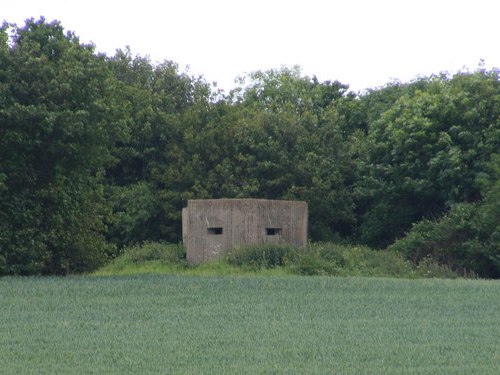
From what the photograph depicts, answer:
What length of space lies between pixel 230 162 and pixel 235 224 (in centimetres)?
1266

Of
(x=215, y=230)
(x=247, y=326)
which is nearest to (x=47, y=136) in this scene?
(x=215, y=230)

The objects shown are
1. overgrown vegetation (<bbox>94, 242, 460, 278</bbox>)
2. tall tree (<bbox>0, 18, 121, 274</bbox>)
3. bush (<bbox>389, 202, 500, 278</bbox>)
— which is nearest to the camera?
tall tree (<bbox>0, 18, 121, 274</bbox>)

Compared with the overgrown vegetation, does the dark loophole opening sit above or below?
above

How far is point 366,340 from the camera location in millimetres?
16484

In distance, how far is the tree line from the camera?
29.1m

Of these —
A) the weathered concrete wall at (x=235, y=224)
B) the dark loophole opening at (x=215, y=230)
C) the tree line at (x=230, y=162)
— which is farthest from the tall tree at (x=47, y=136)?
the dark loophole opening at (x=215, y=230)

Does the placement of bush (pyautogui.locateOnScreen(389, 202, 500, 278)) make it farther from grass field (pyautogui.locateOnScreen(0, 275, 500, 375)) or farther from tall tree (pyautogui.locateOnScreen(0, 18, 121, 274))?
tall tree (pyautogui.locateOnScreen(0, 18, 121, 274))

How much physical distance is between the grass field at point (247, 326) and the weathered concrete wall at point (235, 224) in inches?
157

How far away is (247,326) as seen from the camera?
18.3 metres

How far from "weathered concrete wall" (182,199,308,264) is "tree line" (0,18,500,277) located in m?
3.15

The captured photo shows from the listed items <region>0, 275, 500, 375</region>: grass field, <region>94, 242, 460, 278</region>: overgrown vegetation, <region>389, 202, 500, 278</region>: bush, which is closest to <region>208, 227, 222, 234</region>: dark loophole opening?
<region>94, 242, 460, 278</region>: overgrown vegetation

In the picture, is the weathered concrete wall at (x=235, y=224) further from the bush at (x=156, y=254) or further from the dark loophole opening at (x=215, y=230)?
the bush at (x=156, y=254)

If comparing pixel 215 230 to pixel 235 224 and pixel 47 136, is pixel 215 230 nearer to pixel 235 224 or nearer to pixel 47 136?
pixel 235 224

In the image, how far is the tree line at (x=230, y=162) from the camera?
29.1 metres
